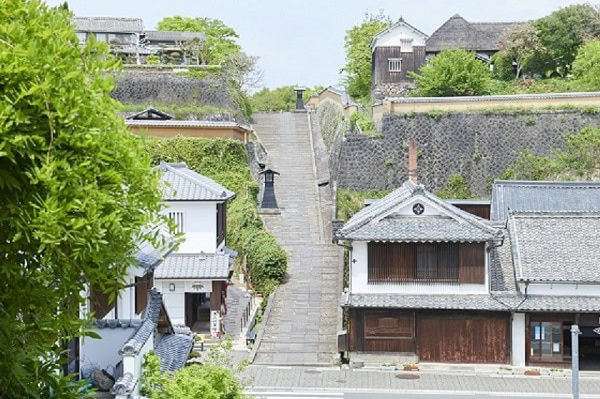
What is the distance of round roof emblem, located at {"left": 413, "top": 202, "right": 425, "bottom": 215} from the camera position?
1074 inches

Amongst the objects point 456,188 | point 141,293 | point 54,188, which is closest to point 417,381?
point 141,293

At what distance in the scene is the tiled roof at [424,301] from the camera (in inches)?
1017

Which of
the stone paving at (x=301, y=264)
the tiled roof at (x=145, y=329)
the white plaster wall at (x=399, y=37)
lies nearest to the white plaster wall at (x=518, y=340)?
the stone paving at (x=301, y=264)

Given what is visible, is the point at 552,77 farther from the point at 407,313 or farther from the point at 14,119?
the point at 14,119

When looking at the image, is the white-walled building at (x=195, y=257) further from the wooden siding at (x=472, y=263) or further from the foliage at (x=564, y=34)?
the foliage at (x=564, y=34)

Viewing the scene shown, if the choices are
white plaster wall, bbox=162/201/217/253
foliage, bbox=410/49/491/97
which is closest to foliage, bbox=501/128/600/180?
foliage, bbox=410/49/491/97

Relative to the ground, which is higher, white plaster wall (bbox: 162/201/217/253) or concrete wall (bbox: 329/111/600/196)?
concrete wall (bbox: 329/111/600/196)

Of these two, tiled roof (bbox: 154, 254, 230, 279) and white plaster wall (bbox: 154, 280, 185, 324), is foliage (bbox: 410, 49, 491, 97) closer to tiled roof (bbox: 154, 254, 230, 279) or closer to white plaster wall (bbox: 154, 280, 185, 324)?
tiled roof (bbox: 154, 254, 230, 279)

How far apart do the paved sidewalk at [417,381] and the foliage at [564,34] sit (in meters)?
27.3

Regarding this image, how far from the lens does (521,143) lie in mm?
41531

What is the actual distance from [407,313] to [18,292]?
21.6 metres

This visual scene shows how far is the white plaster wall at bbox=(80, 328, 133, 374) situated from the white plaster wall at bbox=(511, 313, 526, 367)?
15373 millimetres

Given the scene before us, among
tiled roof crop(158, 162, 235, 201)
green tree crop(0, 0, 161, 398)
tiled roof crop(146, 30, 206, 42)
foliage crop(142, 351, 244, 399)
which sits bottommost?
foliage crop(142, 351, 244, 399)

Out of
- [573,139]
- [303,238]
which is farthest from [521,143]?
[303,238]
